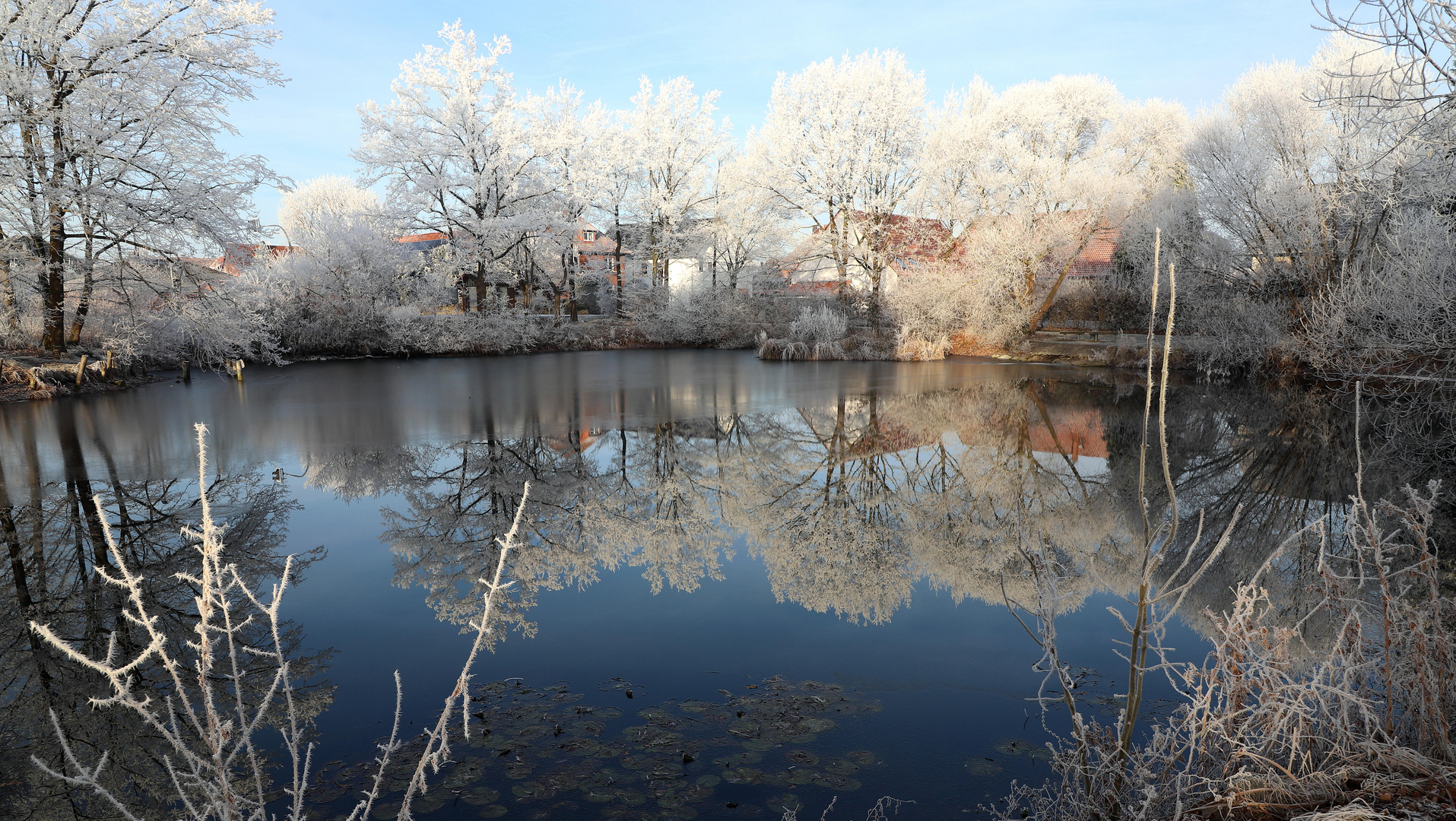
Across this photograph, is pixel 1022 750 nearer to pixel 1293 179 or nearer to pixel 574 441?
pixel 574 441

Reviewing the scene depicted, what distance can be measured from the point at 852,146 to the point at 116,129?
1993 cm

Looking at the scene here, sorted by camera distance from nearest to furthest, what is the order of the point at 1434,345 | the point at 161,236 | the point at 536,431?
the point at 1434,345
the point at 536,431
the point at 161,236

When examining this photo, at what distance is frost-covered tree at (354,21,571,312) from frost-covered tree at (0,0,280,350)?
10.8 metres

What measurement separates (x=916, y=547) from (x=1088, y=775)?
3.45 m

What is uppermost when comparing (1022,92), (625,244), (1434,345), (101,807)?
(1022,92)

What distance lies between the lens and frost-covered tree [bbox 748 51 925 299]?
1000 inches

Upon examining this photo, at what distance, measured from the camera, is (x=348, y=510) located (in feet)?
22.6

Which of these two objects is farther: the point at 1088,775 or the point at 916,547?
the point at 916,547

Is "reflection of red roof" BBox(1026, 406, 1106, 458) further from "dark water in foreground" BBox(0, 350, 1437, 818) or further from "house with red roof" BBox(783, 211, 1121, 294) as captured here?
"house with red roof" BBox(783, 211, 1121, 294)

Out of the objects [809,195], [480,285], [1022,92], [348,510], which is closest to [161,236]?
[348,510]

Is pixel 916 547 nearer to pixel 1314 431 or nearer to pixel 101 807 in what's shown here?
pixel 101 807

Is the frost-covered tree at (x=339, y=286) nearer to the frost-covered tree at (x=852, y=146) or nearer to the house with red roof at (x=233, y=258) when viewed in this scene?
the house with red roof at (x=233, y=258)

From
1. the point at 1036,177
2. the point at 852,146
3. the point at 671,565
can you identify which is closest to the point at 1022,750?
the point at 671,565

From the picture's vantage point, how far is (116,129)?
13312 mm
